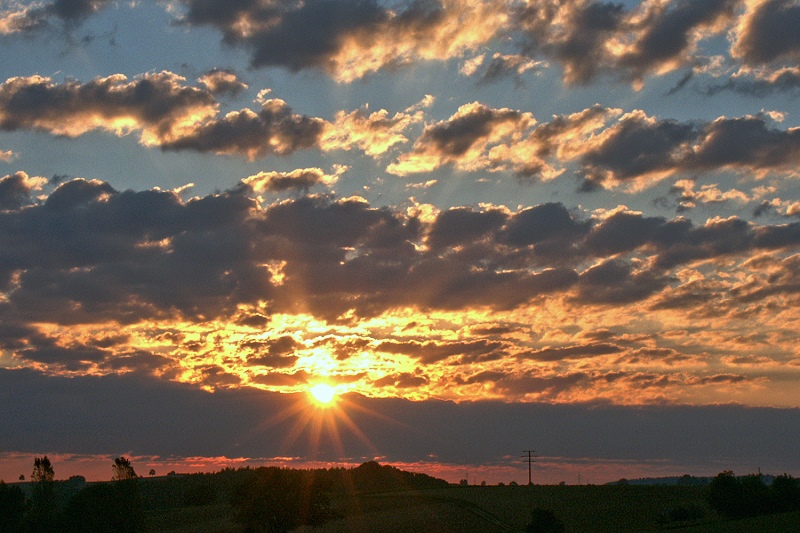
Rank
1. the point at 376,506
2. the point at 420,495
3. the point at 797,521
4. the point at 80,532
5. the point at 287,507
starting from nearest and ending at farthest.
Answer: the point at 797,521 < the point at 287,507 < the point at 80,532 < the point at 376,506 < the point at 420,495

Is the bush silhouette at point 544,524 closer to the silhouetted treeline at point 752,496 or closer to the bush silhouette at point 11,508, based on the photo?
the silhouetted treeline at point 752,496

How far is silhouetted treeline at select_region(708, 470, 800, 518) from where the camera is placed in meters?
142

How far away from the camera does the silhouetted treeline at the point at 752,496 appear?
468 ft

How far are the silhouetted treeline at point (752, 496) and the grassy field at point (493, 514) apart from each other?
4118mm

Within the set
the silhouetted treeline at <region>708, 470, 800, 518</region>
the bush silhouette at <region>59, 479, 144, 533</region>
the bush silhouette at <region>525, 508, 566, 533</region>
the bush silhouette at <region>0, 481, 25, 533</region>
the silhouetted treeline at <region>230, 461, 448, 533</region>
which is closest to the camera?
the silhouetted treeline at <region>230, 461, 448, 533</region>

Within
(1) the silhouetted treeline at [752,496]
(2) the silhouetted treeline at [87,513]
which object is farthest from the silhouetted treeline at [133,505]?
(1) the silhouetted treeline at [752,496]

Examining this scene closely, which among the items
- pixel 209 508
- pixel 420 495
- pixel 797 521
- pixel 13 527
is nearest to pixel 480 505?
pixel 420 495

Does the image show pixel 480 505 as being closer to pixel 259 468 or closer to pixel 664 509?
pixel 664 509

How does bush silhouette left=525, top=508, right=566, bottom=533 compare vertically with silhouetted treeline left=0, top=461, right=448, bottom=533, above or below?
below

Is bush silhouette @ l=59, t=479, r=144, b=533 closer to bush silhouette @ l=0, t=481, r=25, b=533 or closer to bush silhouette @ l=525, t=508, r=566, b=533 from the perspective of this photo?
bush silhouette @ l=0, t=481, r=25, b=533

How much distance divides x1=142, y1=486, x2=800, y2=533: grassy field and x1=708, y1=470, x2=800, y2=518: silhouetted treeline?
4118 mm

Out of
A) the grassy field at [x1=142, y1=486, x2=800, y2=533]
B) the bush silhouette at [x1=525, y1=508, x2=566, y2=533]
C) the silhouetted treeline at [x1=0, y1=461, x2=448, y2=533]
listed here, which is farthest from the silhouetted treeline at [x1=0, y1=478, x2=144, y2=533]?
the bush silhouette at [x1=525, y1=508, x2=566, y2=533]

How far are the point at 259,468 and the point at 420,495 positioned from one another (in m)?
69.8

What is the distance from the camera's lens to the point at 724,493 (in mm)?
147125
